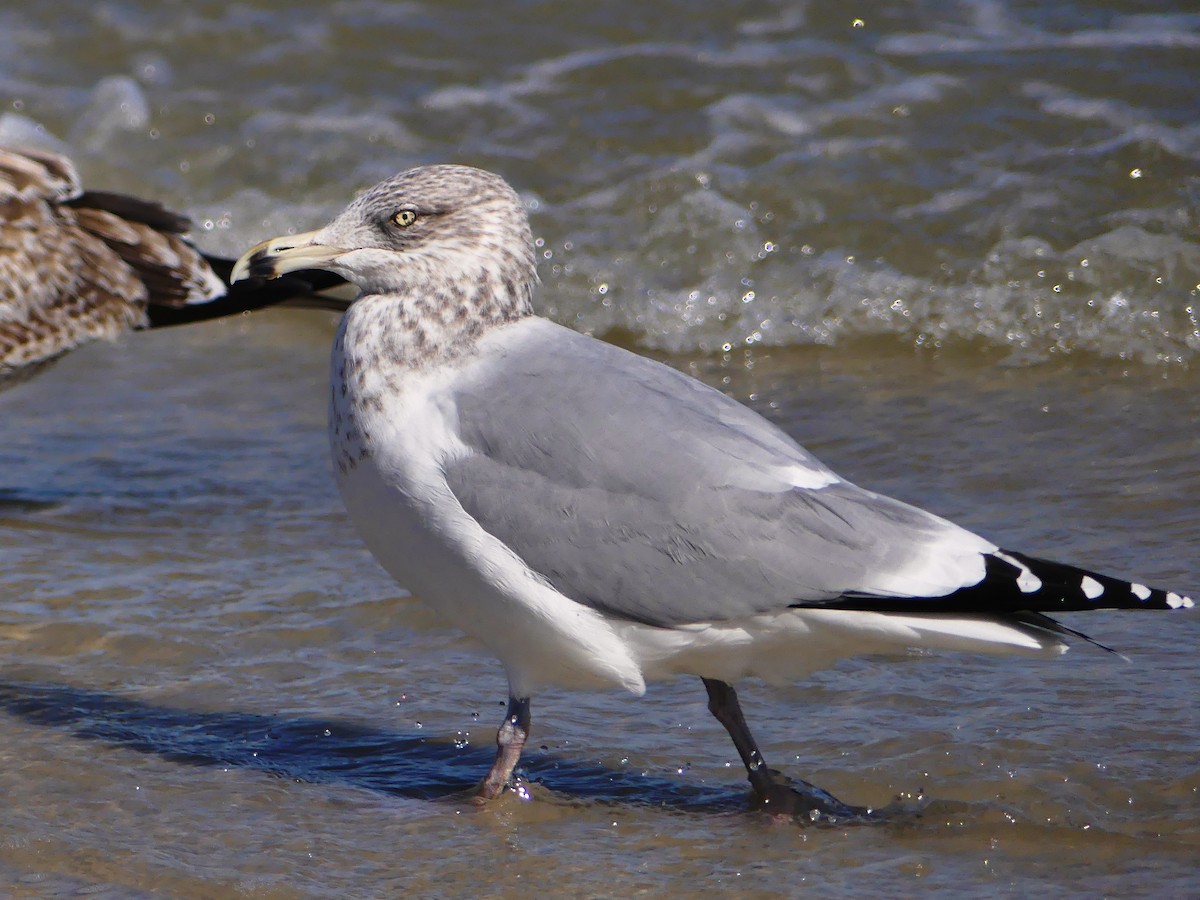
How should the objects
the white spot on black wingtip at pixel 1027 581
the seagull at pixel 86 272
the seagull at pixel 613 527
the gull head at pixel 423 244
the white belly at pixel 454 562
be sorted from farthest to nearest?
the seagull at pixel 86 272
the gull head at pixel 423 244
the white belly at pixel 454 562
the seagull at pixel 613 527
the white spot on black wingtip at pixel 1027 581

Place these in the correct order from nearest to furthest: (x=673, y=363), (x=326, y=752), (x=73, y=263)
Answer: (x=326, y=752)
(x=73, y=263)
(x=673, y=363)

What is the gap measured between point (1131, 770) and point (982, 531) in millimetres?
1427

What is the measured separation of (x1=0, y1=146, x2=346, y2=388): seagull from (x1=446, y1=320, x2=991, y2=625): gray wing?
276 centimetres

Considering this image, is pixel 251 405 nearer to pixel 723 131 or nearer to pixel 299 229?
pixel 299 229

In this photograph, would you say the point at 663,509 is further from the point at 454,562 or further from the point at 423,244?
the point at 423,244

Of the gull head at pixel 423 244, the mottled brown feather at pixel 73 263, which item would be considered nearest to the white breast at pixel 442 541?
the gull head at pixel 423 244

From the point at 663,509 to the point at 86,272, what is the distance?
365 centimetres

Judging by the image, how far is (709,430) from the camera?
3346 mm

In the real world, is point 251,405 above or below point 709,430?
below

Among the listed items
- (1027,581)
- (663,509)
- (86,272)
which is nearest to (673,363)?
(86,272)

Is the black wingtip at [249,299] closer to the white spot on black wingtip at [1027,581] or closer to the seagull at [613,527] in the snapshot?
the seagull at [613,527]

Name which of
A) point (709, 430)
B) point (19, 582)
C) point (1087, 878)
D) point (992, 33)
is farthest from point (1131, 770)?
point (992, 33)

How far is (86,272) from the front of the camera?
6.17 meters

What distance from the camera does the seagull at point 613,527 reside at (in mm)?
3145
